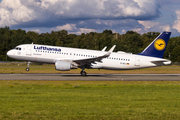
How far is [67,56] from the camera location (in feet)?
114

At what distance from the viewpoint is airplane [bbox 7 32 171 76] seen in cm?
3406

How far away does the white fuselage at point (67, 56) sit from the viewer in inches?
1359

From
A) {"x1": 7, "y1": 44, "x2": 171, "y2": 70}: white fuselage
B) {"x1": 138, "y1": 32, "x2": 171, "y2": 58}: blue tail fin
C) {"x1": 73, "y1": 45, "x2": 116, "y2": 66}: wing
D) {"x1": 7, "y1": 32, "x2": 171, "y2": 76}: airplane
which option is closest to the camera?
{"x1": 73, "y1": 45, "x2": 116, "y2": 66}: wing

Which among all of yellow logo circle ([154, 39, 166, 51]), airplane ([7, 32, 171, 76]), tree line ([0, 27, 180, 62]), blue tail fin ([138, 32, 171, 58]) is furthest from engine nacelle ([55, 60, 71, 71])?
tree line ([0, 27, 180, 62])

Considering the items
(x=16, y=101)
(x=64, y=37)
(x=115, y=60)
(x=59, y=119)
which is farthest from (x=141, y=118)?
(x=64, y=37)

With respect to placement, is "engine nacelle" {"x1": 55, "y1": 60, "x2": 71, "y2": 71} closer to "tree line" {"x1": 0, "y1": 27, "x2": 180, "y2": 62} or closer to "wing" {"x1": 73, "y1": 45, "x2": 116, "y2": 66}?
"wing" {"x1": 73, "y1": 45, "x2": 116, "y2": 66}

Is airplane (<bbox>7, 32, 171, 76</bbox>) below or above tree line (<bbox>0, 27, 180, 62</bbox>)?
below

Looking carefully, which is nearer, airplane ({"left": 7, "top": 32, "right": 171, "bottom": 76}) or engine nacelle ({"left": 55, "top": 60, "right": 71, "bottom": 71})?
engine nacelle ({"left": 55, "top": 60, "right": 71, "bottom": 71})

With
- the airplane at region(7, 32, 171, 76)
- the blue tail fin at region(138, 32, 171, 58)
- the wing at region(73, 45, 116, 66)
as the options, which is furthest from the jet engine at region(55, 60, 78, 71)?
the blue tail fin at region(138, 32, 171, 58)

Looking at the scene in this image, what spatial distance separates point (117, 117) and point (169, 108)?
3347mm

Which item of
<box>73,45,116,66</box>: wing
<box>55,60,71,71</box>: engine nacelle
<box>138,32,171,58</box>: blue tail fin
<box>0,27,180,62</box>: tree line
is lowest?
<box>55,60,71,71</box>: engine nacelle

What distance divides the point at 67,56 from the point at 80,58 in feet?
6.36

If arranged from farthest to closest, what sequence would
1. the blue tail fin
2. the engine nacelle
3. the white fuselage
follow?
the blue tail fin
the white fuselage
the engine nacelle

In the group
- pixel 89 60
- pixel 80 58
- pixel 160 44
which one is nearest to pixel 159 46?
pixel 160 44
